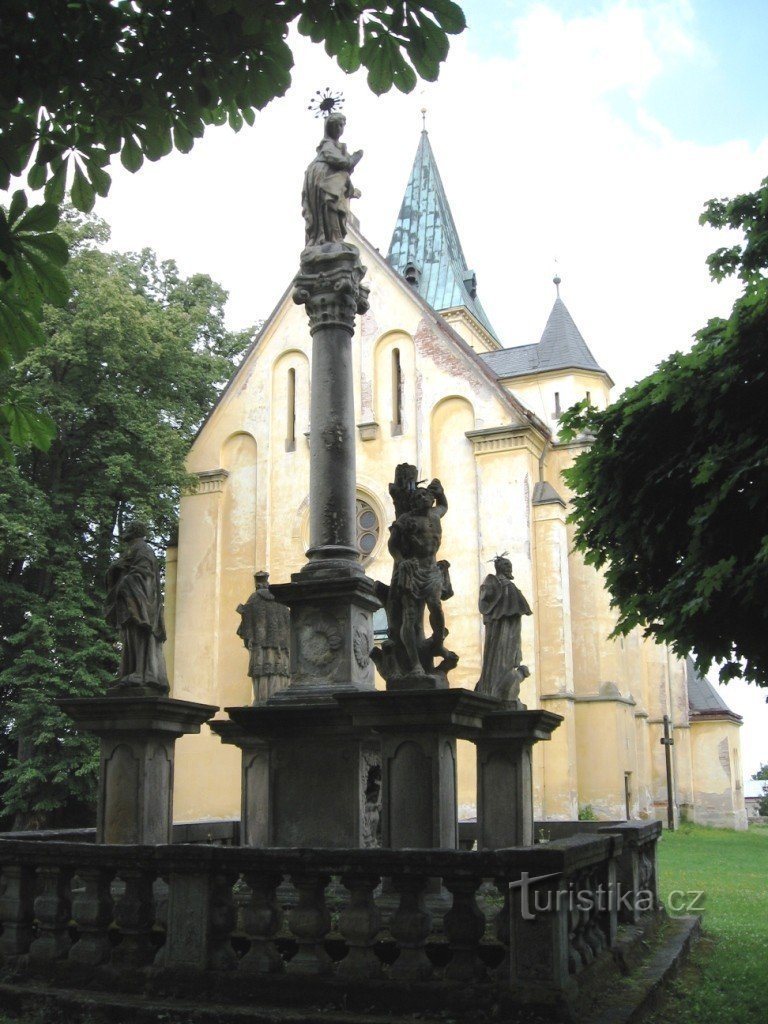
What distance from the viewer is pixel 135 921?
5766 millimetres

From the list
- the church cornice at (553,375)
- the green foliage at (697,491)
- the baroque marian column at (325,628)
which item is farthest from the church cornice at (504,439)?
the baroque marian column at (325,628)

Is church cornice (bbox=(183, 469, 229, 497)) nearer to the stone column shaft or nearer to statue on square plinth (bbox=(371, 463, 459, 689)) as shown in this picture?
the stone column shaft

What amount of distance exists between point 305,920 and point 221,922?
508mm

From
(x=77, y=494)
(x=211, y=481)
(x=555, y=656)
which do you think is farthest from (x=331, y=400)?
(x=211, y=481)

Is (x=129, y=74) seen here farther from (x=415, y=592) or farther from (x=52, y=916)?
(x=415, y=592)

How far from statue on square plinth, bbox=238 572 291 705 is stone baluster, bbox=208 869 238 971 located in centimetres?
680

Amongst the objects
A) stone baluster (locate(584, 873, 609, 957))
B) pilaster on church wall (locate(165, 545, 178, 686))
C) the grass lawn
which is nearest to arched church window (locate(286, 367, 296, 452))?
pilaster on church wall (locate(165, 545, 178, 686))

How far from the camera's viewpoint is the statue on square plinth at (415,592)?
8422 millimetres

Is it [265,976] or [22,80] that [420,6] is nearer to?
[22,80]

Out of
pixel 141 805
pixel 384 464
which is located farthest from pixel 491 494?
pixel 141 805

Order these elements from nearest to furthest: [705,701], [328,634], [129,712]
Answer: [129,712] → [328,634] → [705,701]

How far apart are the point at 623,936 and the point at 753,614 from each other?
348cm

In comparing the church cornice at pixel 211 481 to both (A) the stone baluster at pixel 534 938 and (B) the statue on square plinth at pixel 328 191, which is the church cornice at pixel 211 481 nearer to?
(B) the statue on square plinth at pixel 328 191

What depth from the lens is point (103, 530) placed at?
83.4 feet
